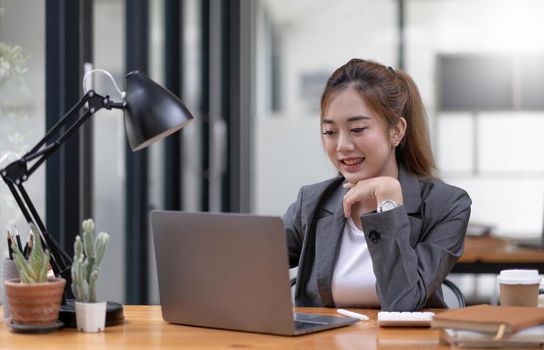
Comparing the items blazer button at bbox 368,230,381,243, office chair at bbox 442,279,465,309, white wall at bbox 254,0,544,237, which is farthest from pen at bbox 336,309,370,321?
white wall at bbox 254,0,544,237

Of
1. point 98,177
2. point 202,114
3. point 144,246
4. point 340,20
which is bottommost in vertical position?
point 144,246

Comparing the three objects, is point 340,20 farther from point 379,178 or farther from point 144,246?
point 379,178

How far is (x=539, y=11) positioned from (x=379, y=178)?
4.85m

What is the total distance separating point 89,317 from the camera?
6.66 ft

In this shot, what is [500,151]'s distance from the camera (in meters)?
6.82

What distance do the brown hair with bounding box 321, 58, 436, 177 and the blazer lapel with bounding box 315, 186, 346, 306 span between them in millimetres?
228

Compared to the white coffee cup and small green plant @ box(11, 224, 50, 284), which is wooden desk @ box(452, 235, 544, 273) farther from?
small green plant @ box(11, 224, 50, 284)

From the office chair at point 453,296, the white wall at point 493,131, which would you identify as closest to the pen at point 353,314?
the office chair at point 453,296

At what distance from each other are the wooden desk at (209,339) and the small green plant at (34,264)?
0.11 meters

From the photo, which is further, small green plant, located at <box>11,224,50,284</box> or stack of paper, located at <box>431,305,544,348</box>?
small green plant, located at <box>11,224,50,284</box>

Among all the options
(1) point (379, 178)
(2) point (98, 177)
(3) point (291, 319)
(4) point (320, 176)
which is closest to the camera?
(3) point (291, 319)

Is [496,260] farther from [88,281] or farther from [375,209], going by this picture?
[88,281]

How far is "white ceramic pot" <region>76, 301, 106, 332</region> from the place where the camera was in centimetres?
203

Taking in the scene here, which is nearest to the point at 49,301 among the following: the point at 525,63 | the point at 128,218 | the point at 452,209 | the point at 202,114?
the point at 452,209
